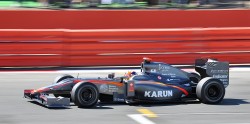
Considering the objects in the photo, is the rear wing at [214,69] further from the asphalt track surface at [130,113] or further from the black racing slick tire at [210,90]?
the asphalt track surface at [130,113]

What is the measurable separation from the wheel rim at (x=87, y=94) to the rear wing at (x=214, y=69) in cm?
235

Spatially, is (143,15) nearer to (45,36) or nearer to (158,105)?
(45,36)

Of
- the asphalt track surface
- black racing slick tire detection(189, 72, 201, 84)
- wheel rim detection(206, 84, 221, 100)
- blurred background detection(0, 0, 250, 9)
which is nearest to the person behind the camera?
the asphalt track surface

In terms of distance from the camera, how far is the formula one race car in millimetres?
10891

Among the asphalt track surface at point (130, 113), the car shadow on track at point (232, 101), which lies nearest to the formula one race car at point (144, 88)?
the asphalt track surface at point (130, 113)

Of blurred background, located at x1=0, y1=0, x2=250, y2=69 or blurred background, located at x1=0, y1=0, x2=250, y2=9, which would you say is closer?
blurred background, located at x1=0, y1=0, x2=250, y2=69

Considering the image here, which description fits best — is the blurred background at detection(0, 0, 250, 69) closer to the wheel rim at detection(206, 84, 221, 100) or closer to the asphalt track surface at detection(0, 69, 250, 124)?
the asphalt track surface at detection(0, 69, 250, 124)

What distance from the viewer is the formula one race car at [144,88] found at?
10.9 meters

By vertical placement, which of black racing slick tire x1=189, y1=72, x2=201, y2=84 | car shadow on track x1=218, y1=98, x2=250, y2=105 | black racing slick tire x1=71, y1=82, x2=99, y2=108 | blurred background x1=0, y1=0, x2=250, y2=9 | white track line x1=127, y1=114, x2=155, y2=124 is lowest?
white track line x1=127, y1=114, x2=155, y2=124

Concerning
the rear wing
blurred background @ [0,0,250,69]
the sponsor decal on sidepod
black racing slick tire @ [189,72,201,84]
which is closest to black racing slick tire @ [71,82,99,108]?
the sponsor decal on sidepod

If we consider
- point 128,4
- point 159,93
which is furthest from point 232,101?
point 128,4

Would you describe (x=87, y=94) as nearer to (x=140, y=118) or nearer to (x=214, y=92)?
(x=140, y=118)

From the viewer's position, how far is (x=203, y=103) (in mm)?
11781

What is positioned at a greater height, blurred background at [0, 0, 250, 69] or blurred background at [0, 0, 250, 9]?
blurred background at [0, 0, 250, 9]
